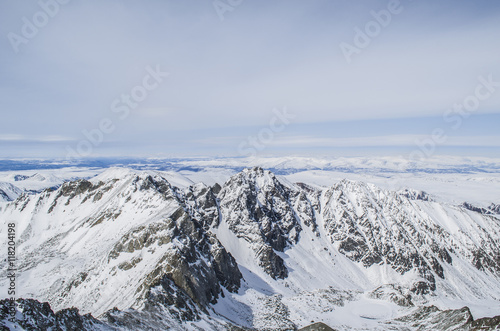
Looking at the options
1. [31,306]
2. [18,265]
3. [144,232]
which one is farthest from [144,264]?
[18,265]

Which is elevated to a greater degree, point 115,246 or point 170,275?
point 115,246

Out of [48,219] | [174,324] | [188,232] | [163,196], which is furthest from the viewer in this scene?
[48,219]

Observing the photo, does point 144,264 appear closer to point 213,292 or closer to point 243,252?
point 213,292

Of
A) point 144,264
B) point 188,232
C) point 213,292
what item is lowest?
point 213,292

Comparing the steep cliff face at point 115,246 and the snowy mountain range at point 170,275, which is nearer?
the snowy mountain range at point 170,275

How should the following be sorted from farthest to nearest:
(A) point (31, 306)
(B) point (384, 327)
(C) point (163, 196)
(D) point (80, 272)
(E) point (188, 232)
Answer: (C) point (163, 196) < (E) point (188, 232) < (D) point (80, 272) < (B) point (384, 327) < (A) point (31, 306)

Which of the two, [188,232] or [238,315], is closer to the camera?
[238,315]

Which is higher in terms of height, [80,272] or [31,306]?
[31,306]

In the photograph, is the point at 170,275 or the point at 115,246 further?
the point at 115,246

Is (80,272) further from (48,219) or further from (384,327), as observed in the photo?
(384,327)

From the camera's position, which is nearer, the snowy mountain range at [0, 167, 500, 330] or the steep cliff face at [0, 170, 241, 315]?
the snowy mountain range at [0, 167, 500, 330]
